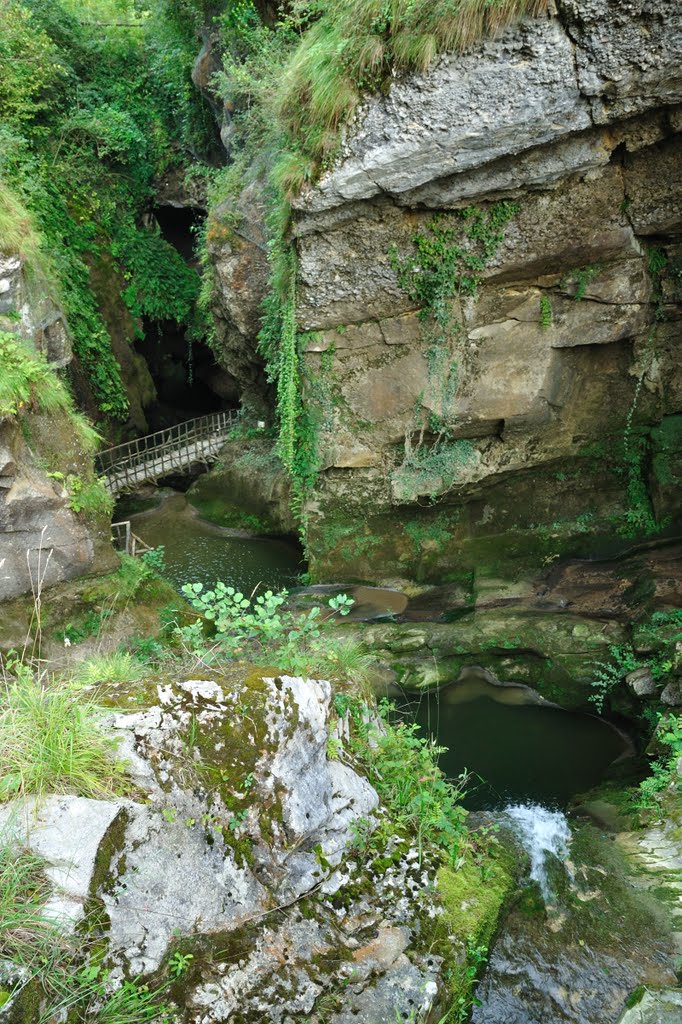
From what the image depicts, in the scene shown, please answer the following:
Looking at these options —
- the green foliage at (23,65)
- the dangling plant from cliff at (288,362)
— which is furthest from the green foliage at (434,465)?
the green foliage at (23,65)

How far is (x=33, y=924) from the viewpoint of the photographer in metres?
2.36

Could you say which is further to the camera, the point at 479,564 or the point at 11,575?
the point at 479,564

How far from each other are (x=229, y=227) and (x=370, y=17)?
5.17 meters

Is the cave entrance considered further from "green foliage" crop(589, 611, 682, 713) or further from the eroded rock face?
"green foliage" crop(589, 611, 682, 713)

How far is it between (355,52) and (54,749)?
7.38 m

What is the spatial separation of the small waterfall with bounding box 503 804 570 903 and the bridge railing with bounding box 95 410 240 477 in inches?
391

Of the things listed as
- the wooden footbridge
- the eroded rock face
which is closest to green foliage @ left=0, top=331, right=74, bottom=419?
the eroded rock face

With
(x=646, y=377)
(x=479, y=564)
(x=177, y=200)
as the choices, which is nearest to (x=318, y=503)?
(x=479, y=564)

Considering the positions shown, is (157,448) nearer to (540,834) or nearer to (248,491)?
(248,491)

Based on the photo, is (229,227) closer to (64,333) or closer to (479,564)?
(64,333)

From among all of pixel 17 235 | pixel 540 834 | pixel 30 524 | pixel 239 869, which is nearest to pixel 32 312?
pixel 17 235

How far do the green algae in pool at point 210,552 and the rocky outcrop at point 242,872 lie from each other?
7.39 meters

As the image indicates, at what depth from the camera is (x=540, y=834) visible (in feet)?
17.1

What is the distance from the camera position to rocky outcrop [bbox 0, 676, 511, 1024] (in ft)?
8.63
